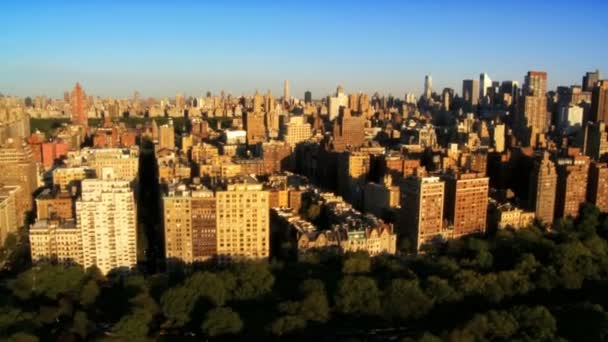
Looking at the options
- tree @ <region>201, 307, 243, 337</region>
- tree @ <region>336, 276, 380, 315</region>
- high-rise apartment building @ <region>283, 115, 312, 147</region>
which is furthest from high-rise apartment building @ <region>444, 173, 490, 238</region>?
high-rise apartment building @ <region>283, 115, 312, 147</region>

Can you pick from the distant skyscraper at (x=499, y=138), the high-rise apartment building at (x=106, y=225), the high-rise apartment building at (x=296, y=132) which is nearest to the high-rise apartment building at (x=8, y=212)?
the high-rise apartment building at (x=106, y=225)

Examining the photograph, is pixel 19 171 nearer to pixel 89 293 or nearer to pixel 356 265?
pixel 89 293

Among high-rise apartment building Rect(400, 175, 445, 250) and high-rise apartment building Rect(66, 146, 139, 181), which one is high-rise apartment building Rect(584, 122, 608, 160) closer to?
high-rise apartment building Rect(400, 175, 445, 250)

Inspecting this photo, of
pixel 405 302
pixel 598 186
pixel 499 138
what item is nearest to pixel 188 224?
pixel 405 302

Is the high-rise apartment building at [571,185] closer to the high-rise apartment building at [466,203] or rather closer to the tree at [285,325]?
the high-rise apartment building at [466,203]

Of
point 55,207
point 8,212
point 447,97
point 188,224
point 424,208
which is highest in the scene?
point 447,97
